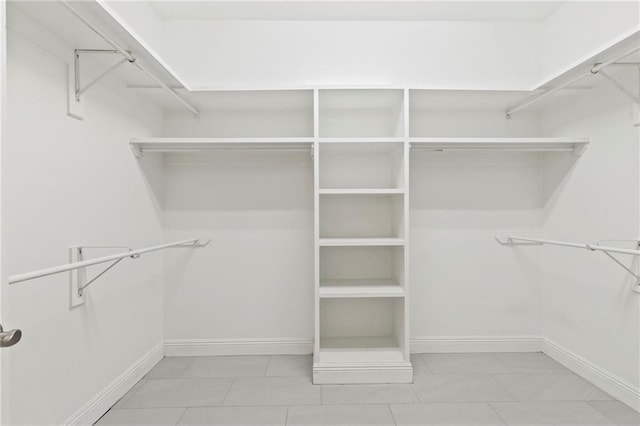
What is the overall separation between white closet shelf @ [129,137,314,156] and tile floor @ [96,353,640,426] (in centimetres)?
156

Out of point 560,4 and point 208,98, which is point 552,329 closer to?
point 560,4

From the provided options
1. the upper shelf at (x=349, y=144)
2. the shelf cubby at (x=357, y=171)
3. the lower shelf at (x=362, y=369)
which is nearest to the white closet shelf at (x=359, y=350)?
the lower shelf at (x=362, y=369)

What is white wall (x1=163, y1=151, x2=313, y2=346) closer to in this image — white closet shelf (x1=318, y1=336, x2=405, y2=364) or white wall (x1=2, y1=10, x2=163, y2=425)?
white closet shelf (x1=318, y1=336, x2=405, y2=364)

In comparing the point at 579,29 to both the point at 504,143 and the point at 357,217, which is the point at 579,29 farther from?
the point at 357,217

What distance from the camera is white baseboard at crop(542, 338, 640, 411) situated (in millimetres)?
1946

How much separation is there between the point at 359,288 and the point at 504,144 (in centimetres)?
141

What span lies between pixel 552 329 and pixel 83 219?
3199 mm

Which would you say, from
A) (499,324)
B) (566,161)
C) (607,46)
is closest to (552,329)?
(499,324)

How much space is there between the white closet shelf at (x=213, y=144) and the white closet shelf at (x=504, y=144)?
0.79 meters

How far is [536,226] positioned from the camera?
2.71 metres

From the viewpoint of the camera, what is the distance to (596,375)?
2.18 meters

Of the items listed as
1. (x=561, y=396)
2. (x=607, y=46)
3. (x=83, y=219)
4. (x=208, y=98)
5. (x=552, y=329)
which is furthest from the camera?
(x=552, y=329)

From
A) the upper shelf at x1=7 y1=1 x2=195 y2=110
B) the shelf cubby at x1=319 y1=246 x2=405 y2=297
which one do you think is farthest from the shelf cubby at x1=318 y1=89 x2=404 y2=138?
the upper shelf at x1=7 y1=1 x2=195 y2=110

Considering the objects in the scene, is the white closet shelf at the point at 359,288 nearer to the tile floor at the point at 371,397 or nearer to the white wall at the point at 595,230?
the tile floor at the point at 371,397
